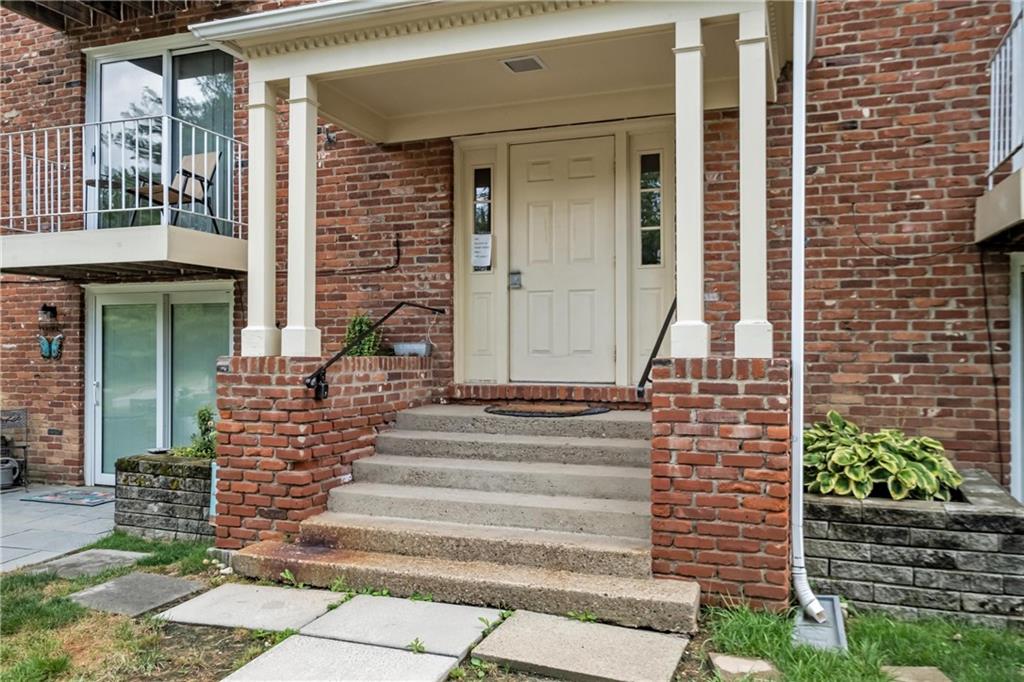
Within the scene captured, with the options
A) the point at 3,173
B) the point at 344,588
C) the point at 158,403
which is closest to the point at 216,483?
the point at 344,588

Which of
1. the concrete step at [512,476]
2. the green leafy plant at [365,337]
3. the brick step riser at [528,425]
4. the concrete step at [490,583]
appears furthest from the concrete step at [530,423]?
the concrete step at [490,583]

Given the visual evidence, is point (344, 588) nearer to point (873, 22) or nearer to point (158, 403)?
point (158, 403)

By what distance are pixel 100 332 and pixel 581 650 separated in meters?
6.15

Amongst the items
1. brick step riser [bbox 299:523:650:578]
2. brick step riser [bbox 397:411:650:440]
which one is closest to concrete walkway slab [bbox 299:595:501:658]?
brick step riser [bbox 299:523:650:578]

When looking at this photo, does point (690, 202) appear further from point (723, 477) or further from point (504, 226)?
point (504, 226)

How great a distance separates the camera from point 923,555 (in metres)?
3.42

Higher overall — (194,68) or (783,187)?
(194,68)

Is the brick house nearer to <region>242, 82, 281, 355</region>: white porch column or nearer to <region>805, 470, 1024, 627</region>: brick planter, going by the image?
<region>242, 82, 281, 355</region>: white porch column

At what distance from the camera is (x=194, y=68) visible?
265 inches

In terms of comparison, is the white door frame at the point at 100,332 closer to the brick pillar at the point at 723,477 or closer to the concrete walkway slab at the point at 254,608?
the concrete walkway slab at the point at 254,608

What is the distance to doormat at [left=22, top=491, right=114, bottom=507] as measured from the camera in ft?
20.1

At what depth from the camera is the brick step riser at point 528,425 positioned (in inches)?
176

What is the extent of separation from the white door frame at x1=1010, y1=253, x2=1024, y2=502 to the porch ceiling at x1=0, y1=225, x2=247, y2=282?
5.74 metres

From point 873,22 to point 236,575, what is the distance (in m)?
5.40
